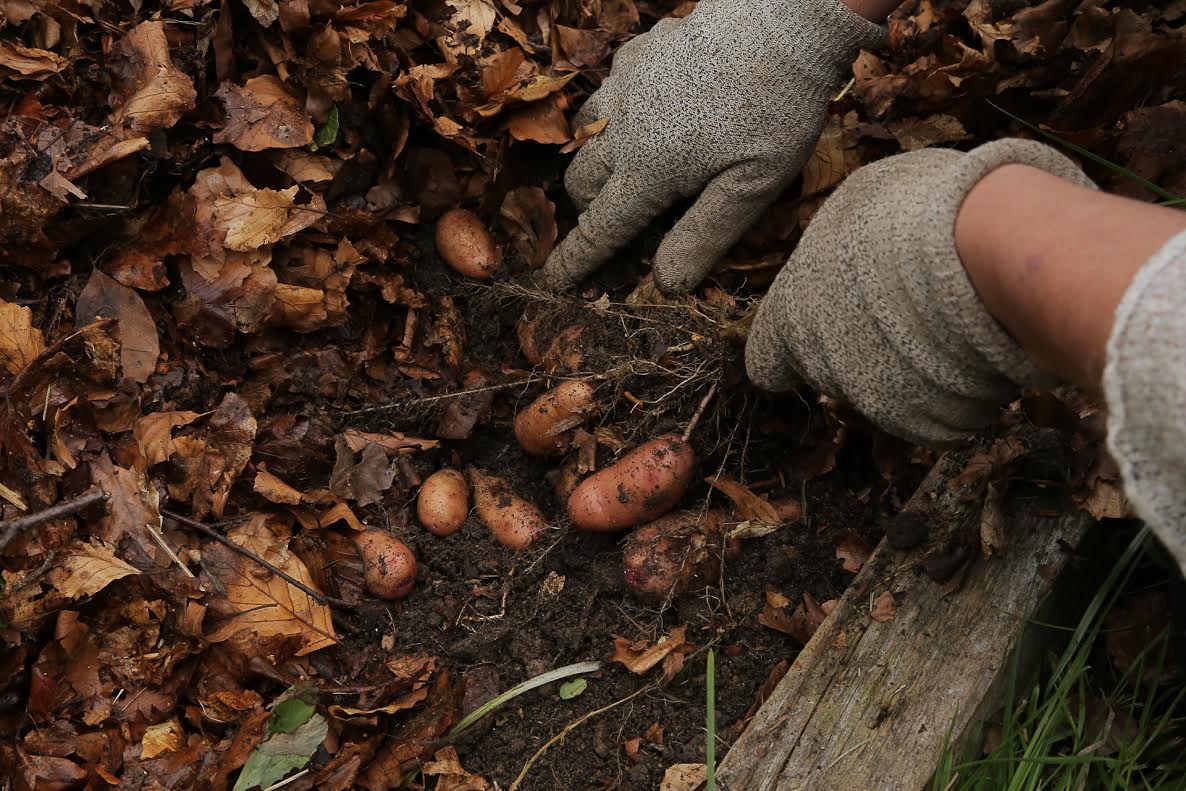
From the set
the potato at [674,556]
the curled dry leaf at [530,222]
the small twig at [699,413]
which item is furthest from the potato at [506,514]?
the curled dry leaf at [530,222]

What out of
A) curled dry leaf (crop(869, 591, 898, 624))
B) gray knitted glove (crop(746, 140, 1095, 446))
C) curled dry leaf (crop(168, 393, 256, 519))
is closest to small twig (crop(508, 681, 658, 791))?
curled dry leaf (crop(869, 591, 898, 624))

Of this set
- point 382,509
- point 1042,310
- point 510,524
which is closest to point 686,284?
point 510,524

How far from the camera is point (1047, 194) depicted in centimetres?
135

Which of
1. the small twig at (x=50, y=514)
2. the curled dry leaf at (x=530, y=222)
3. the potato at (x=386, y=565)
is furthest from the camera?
the curled dry leaf at (x=530, y=222)

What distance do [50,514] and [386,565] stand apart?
797 millimetres

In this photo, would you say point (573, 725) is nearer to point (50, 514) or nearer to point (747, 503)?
point (747, 503)

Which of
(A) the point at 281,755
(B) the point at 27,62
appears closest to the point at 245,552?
(A) the point at 281,755

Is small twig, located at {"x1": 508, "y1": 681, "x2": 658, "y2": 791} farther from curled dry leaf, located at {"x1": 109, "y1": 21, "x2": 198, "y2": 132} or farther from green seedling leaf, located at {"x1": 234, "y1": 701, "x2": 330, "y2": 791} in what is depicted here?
curled dry leaf, located at {"x1": 109, "y1": 21, "x2": 198, "y2": 132}

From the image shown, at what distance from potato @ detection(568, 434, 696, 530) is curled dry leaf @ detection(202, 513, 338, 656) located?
2.41 feet

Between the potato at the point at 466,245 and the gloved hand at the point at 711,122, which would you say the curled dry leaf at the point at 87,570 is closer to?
the potato at the point at 466,245

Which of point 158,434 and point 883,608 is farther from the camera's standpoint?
point 158,434

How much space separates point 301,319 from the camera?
2551 mm

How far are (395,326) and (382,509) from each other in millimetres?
637

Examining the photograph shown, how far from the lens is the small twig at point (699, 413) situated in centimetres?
239
